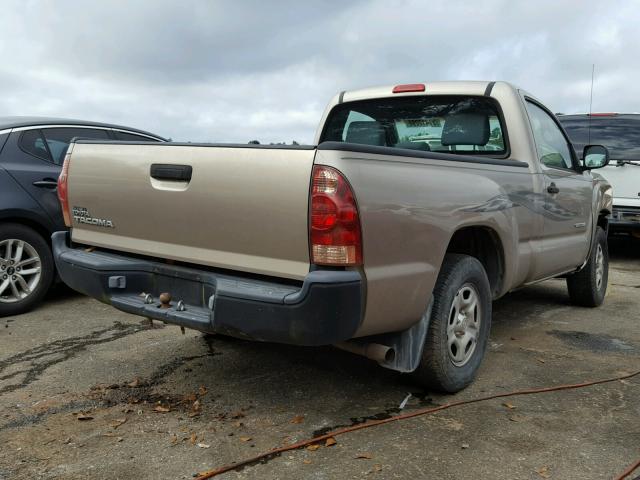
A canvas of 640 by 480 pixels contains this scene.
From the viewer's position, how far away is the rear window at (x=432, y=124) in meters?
4.36

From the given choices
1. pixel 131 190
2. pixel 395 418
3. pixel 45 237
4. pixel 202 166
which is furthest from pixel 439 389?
pixel 45 237

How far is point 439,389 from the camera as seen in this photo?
11.3ft

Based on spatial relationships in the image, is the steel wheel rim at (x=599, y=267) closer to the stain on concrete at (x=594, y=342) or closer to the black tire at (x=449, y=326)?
the stain on concrete at (x=594, y=342)

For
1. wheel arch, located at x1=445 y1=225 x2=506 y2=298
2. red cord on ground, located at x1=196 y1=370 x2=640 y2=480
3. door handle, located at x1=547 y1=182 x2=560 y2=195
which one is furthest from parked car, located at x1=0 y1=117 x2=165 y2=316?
door handle, located at x1=547 y1=182 x2=560 y2=195

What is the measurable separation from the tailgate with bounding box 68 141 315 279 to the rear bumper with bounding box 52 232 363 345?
0.28 ft

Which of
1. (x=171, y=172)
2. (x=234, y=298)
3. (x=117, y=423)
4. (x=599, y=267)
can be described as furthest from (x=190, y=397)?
(x=599, y=267)

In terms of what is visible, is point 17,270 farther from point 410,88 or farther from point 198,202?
point 410,88

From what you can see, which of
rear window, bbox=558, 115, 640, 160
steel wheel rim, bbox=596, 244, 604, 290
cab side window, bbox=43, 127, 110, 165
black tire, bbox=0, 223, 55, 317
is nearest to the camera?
black tire, bbox=0, 223, 55, 317

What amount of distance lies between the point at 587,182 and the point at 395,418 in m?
3.26

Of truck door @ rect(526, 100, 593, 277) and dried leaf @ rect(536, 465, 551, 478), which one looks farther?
truck door @ rect(526, 100, 593, 277)

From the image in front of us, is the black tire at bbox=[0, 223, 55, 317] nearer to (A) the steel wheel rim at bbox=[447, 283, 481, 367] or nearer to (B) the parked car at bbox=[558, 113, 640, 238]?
(A) the steel wheel rim at bbox=[447, 283, 481, 367]

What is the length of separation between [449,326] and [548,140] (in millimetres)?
2180

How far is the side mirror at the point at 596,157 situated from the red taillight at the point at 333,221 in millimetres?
3399

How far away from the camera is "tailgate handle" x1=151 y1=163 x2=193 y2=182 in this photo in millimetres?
2993
